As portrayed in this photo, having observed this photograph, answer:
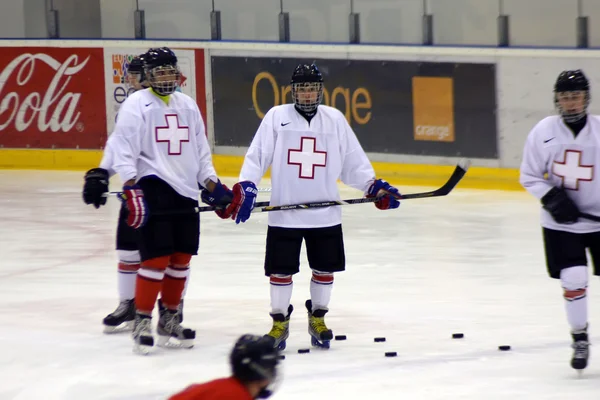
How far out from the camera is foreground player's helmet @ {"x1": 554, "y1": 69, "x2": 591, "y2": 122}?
430 centimetres

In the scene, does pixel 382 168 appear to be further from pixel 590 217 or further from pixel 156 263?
pixel 590 217

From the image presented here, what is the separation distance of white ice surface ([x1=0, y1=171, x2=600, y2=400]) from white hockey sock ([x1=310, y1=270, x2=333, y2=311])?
18cm

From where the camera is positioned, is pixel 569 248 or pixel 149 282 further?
pixel 149 282

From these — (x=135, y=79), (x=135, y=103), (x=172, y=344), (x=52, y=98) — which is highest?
(x=52, y=98)

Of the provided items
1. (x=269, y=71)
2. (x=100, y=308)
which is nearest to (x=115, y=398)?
(x=100, y=308)

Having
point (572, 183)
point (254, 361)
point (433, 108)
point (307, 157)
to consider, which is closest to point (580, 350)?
point (572, 183)

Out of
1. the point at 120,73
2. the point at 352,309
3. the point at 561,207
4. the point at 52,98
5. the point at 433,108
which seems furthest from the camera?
the point at 52,98

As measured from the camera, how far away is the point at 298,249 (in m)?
4.80

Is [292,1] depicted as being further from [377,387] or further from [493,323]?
[377,387]

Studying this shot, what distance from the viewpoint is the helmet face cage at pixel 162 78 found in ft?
15.8

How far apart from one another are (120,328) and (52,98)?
5.66 metres

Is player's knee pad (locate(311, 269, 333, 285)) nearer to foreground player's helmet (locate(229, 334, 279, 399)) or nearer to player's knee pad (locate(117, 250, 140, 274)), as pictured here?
player's knee pad (locate(117, 250, 140, 274))

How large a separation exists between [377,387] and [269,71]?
232 inches

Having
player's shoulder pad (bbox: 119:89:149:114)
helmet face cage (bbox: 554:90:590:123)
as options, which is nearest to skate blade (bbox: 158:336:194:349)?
player's shoulder pad (bbox: 119:89:149:114)
